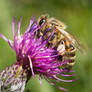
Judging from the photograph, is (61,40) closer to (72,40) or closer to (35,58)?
(72,40)

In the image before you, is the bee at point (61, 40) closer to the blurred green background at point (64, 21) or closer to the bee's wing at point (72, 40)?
the bee's wing at point (72, 40)

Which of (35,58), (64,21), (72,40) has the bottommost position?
(35,58)

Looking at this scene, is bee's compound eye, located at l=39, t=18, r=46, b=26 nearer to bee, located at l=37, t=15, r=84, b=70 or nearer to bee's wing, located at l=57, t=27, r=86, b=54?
bee, located at l=37, t=15, r=84, b=70

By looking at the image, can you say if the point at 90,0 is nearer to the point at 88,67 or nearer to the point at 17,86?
the point at 88,67

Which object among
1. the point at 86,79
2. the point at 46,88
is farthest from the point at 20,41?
the point at 86,79

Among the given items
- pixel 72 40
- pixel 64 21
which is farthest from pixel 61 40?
pixel 64 21

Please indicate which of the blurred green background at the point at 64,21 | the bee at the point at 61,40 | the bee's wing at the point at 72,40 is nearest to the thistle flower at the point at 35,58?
the bee at the point at 61,40
